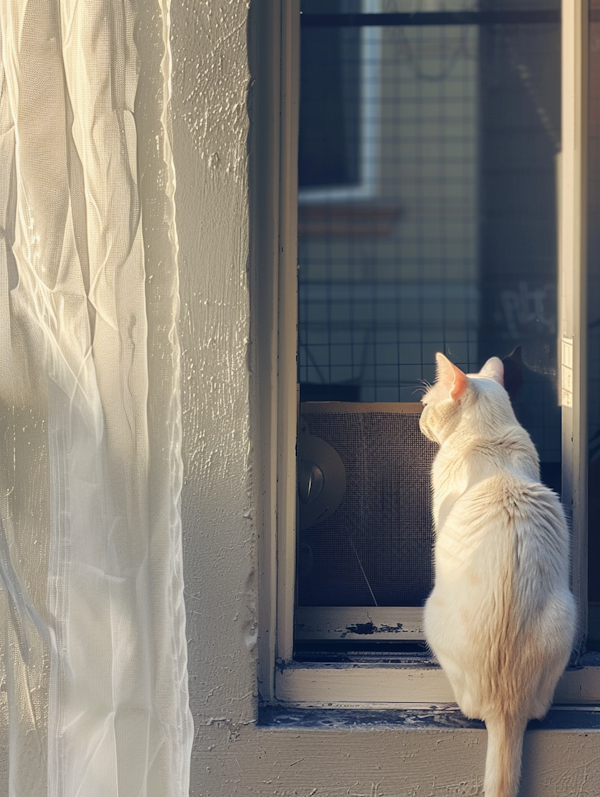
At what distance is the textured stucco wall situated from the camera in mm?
1613

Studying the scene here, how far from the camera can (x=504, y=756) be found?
1520 mm

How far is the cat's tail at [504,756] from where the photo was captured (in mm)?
1508

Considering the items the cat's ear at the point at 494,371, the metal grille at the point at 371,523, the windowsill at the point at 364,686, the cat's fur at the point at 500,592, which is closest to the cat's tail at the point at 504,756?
the cat's fur at the point at 500,592

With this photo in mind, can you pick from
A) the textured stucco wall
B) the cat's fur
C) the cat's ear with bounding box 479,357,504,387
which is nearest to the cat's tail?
the cat's fur

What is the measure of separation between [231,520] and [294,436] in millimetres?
264

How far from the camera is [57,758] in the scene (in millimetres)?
1275

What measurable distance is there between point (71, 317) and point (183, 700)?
2.45 feet

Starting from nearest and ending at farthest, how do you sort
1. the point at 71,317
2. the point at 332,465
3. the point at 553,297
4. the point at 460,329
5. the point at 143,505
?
the point at 71,317 < the point at 143,505 < the point at 332,465 < the point at 553,297 < the point at 460,329

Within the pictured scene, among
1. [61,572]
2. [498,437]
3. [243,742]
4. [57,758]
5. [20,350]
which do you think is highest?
[20,350]

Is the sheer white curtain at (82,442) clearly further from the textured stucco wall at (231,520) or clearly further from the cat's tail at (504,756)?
the cat's tail at (504,756)

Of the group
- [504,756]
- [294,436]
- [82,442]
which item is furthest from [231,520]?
[504,756]

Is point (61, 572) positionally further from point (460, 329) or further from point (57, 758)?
point (460, 329)

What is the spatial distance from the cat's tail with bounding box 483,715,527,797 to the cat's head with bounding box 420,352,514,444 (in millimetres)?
640

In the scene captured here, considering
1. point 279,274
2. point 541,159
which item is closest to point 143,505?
point 279,274
